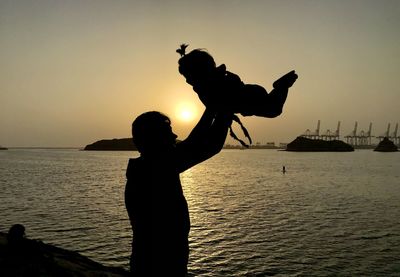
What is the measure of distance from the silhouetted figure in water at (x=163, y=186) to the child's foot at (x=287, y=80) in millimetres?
363

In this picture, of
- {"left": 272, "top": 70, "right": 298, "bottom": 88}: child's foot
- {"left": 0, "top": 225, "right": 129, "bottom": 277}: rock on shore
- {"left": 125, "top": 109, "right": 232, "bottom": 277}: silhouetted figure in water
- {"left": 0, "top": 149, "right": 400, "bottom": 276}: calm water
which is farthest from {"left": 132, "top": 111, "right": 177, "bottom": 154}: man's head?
{"left": 0, "top": 149, "right": 400, "bottom": 276}: calm water

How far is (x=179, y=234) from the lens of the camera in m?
2.47

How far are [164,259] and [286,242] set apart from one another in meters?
24.9

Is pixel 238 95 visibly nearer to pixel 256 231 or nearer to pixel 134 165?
pixel 134 165

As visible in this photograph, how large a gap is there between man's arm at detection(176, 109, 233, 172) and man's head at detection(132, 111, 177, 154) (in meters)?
0.12

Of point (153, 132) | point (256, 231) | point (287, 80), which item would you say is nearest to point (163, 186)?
point (153, 132)

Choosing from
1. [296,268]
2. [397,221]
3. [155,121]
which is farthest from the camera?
[397,221]

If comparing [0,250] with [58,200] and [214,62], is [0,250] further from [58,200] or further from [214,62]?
[58,200]

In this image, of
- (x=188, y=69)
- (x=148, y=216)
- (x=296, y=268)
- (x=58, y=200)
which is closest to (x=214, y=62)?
(x=188, y=69)

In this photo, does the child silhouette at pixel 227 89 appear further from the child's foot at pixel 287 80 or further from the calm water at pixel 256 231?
the calm water at pixel 256 231

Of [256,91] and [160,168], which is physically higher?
[256,91]

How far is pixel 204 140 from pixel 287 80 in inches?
25.6

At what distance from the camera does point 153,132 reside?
2547 millimetres

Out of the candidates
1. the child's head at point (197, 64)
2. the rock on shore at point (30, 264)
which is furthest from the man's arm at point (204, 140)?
the rock on shore at point (30, 264)
